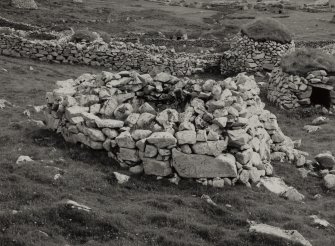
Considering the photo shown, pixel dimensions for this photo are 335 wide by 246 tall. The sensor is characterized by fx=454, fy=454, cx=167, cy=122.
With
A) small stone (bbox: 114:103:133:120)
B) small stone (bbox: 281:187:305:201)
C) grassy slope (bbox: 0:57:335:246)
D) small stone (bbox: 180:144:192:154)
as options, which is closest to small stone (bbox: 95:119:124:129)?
small stone (bbox: 114:103:133:120)

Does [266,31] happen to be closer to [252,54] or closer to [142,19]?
[252,54]

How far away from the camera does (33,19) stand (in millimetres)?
51562

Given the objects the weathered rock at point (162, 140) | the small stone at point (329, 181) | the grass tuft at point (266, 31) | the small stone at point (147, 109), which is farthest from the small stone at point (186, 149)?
the grass tuft at point (266, 31)

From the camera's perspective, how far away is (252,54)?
33.0 meters

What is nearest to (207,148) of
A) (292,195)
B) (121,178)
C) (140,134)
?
(140,134)

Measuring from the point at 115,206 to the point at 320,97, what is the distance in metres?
17.6

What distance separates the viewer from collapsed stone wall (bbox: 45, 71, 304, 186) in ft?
42.6

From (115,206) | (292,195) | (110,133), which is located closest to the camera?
(115,206)

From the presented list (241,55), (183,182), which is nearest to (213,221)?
(183,182)

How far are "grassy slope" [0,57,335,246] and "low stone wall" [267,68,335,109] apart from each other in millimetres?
9664

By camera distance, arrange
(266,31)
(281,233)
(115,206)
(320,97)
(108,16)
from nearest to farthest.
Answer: (281,233)
(115,206)
(320,97)
(266,31)
(108,16)

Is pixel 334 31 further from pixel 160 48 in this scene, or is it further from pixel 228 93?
pixel 228 93

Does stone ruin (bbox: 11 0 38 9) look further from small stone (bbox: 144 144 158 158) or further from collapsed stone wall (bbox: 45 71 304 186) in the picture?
small stone (bbox: 144 144 158 158)

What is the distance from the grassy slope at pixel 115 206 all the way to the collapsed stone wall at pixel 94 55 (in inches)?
640
